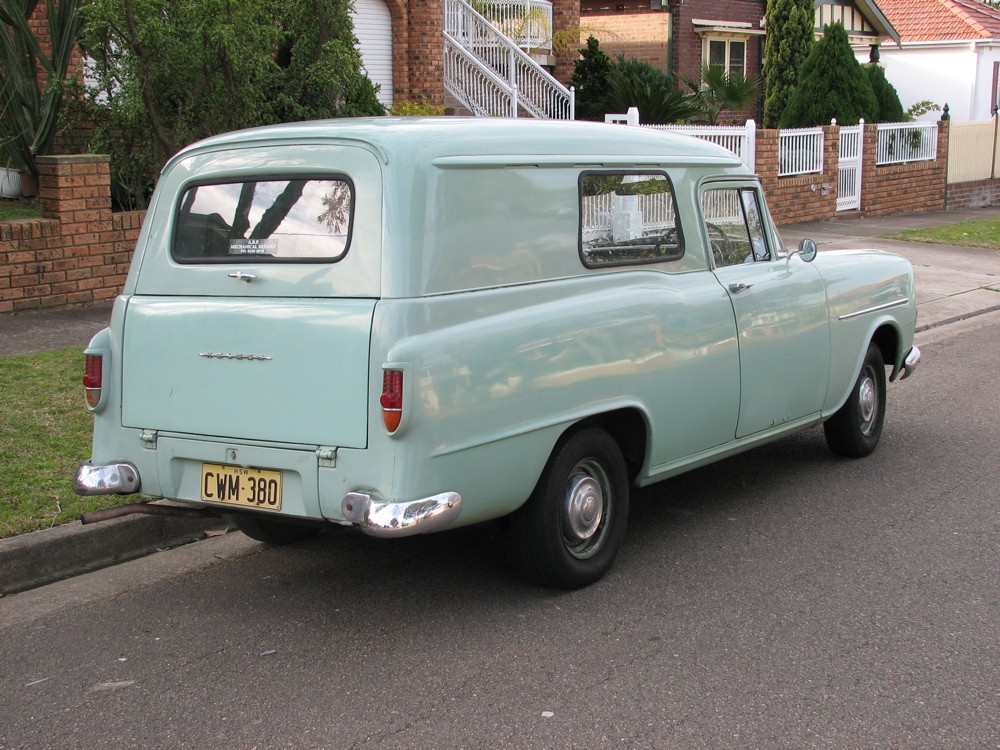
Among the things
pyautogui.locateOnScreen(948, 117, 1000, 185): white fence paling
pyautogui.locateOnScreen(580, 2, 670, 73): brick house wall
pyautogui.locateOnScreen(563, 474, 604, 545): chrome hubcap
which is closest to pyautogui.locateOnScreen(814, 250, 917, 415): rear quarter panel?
pyautogui.locateOnScreen(563, 474, 604, 545): chrome hubcap

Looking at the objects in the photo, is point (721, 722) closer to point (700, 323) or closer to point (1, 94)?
point (700, 323)

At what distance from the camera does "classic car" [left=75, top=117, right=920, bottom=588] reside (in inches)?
173

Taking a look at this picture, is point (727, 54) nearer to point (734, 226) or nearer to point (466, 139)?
→ point (734, 226)

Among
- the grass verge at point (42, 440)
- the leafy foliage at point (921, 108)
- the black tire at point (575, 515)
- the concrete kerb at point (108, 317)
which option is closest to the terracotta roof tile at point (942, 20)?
the leafy foliage at point (921, 108)

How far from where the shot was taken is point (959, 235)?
64.6 ft

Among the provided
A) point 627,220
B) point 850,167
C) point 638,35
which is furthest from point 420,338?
point 638,35

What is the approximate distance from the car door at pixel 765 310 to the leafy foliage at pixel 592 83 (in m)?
17.6

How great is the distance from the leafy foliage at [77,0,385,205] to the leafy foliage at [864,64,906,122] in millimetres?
15137

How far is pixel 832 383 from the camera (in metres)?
6.65

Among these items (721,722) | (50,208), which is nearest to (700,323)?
(721,722)

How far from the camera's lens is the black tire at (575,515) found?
Answer: 16.0ft

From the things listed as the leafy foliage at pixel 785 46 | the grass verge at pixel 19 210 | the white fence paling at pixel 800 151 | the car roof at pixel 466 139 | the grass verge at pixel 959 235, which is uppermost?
the leafy foliage at pixel 785 46

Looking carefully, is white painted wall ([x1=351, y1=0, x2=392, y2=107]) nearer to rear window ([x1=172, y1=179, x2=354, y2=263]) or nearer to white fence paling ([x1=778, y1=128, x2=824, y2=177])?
white fence paling ([x1=778, y1=128, x2=824, y2=177])

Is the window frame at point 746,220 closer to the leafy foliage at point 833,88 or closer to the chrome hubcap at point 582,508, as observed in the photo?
the chrome hubcap at point 582,508
